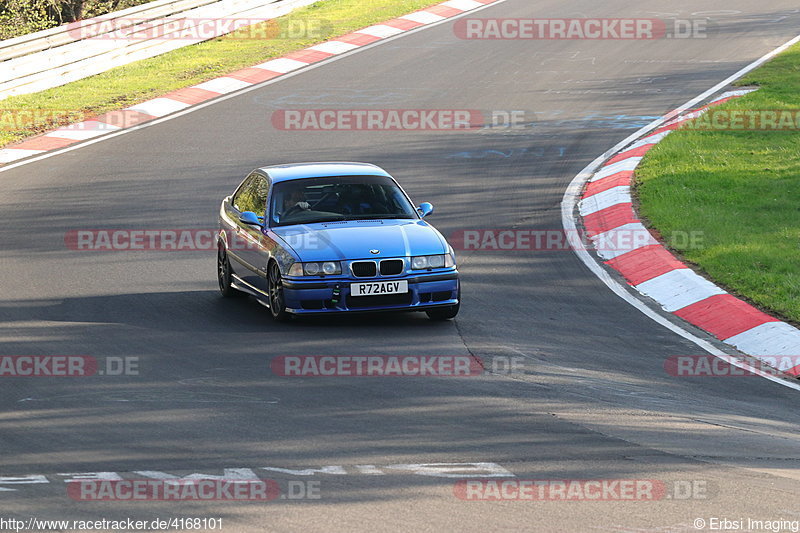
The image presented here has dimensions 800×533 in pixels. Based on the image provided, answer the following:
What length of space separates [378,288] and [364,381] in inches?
71.9

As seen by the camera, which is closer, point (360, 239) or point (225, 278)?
point (360, 239)

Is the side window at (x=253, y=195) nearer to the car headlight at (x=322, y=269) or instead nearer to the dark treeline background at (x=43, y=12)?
the car headlight at (x=322, y=269)

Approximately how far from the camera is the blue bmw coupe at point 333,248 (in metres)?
11.4

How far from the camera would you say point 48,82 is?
25.1 m

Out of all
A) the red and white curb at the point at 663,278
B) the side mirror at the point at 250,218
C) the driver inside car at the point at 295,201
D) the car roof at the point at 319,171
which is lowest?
the red and white curb at the point at 663,278

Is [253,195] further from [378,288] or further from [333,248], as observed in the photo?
[378,288]

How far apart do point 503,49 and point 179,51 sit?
24.3ft

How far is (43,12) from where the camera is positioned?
3250 centimetres

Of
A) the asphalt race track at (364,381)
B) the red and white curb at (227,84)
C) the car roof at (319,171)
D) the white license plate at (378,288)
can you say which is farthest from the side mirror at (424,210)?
the red and white curb at (227,84)

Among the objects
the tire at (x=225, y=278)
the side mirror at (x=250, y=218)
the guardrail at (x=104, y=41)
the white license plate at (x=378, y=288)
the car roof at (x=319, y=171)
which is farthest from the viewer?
the guardrail at (x=104, y=41)

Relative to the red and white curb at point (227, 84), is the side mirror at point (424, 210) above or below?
above

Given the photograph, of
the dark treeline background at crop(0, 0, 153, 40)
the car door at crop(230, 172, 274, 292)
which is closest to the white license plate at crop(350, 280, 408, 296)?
the car door at crop(230, 172, 274, 292)

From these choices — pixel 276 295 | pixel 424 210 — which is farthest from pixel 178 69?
pixel 276 295

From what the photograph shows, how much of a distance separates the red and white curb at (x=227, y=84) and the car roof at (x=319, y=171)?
877 cm
